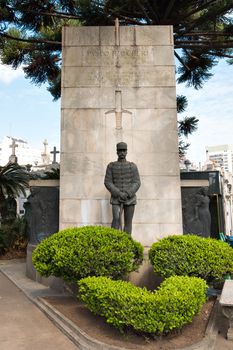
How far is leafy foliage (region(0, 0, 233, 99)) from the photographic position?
1058cm

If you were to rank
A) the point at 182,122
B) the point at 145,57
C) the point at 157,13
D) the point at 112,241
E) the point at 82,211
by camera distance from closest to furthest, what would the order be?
1. the point at 112,241
2. the point at 82,211
3. the point at 145,57
4. the point at 157,13
5. the point at 182,122

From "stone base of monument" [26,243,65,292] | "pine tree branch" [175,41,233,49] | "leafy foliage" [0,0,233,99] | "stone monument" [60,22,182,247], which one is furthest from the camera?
"pine tree branch" [175,41,233,49]

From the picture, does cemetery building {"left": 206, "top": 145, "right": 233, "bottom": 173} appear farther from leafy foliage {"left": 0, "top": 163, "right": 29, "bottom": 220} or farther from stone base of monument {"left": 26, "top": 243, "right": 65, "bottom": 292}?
stone base of monument {"left": 26, "top": 243, "right": 65, "bottom": 292}

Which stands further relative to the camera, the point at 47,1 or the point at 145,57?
the point at 47,1

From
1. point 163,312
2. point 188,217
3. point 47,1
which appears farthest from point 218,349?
point 47,1

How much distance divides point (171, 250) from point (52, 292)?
3050 millimetres

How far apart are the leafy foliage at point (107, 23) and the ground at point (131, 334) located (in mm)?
8535

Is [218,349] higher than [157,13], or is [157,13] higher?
[157,13]

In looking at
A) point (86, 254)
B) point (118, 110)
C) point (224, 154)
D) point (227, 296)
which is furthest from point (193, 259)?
point (224, 154)

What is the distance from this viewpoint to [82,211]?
787 cm

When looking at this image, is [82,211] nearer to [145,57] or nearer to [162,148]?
[162,148]

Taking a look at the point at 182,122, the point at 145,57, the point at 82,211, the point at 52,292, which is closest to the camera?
the point at 52,292

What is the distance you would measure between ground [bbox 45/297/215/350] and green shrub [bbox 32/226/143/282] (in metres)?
0.62

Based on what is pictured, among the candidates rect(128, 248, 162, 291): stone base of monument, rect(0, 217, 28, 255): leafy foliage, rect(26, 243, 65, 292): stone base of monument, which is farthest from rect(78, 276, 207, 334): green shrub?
rect(0, 217, 28, 255): leafy foliage
